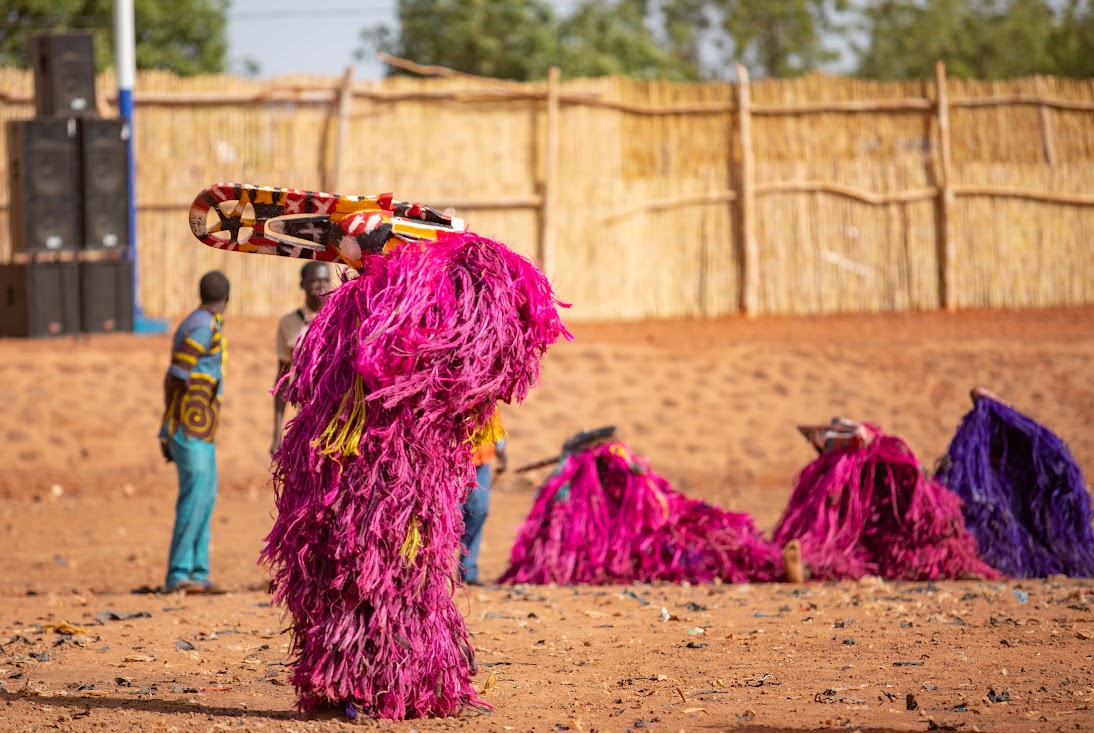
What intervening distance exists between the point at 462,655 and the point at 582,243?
41.3 feet

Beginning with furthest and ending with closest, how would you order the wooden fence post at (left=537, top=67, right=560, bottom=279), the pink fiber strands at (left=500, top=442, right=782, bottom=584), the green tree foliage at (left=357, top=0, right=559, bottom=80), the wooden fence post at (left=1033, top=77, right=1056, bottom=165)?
the green tree foliage at (left=357, top=0, right=559, bottom=80), the wooden fence post at (left=1033, top=77, right=1056, bottom=165), the wooden fence post at (left=537, top=67, right=560, bottom=279), the pink fiber strands at (left=500, top=442, right=782, bottom=584)

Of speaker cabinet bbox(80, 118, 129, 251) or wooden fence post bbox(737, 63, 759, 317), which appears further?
wooden fence post bbox(737, 63, 759, 317)

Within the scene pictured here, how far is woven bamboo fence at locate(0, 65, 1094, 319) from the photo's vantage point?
16484 millimetres

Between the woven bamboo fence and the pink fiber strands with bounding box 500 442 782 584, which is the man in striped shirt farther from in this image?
the woven bamboo fence

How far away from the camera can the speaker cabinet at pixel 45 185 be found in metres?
13.9

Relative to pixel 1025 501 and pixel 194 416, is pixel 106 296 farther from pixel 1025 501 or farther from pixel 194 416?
pixel 1025 501

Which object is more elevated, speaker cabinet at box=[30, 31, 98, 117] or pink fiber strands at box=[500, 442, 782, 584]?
speaker cabinet at box=[30, 31, 98, 117]

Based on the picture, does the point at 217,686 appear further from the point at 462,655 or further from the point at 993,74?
the point at 993,74

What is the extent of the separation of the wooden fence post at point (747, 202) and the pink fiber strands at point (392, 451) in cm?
1305

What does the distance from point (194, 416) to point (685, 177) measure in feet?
36.0

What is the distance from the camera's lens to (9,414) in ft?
40.8

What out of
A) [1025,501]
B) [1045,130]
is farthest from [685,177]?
[1025,501]

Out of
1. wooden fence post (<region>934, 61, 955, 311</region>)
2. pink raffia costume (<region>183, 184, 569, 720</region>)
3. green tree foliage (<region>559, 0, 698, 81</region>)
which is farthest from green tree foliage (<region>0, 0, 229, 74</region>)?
pink raffia costume (<region>183, 184, 569, 720</region>)

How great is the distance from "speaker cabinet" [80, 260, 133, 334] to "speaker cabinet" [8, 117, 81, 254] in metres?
0.35
